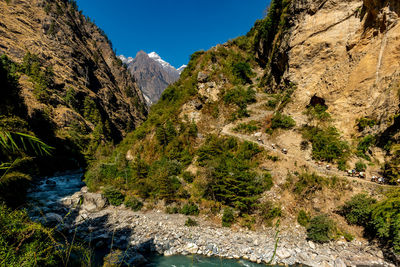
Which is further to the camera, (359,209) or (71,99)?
(71,99)

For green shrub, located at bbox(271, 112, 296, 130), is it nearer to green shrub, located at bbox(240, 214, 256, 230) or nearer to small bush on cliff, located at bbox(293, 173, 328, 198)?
small bush on cliff, located at bbox(293, 173, 328, 198)

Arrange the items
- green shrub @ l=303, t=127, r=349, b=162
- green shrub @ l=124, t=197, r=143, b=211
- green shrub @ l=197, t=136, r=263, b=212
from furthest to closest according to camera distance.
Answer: green shrub @ l=124, t=197, r=143, b=211 < green shrub @ l=303, t=127, r=349, b=162 < green shrub @ l=197, t=136, r=263, b=212

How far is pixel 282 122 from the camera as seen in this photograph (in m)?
21.3

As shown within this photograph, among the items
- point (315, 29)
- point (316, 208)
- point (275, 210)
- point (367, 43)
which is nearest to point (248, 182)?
point (275, 210)

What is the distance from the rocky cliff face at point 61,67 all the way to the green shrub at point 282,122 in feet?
165

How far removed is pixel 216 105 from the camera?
96.5 ft

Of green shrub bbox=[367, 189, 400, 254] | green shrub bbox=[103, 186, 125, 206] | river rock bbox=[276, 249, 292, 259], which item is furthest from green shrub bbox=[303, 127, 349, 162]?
green shrub bbox=[103, 186, 125, 206]

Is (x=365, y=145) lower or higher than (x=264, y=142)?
higher

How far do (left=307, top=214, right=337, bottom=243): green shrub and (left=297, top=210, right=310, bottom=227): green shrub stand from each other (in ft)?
3.06

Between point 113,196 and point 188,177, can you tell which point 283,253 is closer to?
point 188,177

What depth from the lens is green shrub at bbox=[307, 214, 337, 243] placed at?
12.7 m

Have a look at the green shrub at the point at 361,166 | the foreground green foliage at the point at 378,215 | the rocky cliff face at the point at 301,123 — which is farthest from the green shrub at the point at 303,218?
the green shrub at the point at 361,166

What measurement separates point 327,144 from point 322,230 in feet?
27.6

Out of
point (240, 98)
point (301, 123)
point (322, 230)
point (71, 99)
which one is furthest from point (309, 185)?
point (71, 99)
